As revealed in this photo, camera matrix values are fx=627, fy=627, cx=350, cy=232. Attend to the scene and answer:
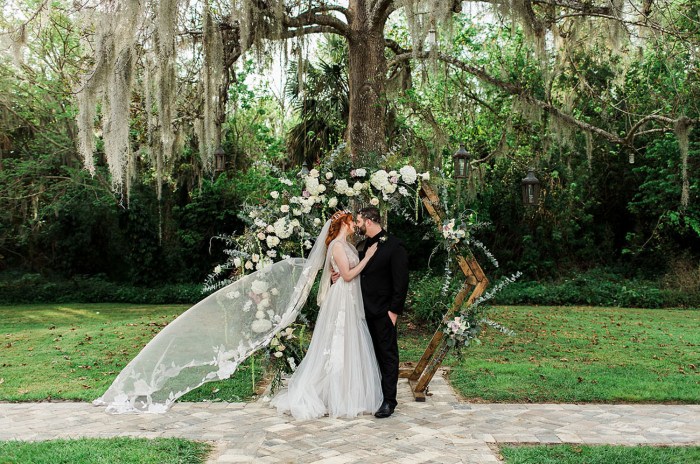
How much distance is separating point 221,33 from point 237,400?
16.4 feet

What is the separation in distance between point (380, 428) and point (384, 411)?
0.31 metres

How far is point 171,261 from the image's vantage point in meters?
15.5

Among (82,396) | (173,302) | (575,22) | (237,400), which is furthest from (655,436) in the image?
(173,302)

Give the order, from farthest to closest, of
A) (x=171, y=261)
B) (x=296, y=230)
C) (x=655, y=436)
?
(x=171, y=261) → (x=296, y=230) → (x=655, y=436)

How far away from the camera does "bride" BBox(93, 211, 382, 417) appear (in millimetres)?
5082

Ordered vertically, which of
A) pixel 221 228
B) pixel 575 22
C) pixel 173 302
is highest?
pixel 575 22

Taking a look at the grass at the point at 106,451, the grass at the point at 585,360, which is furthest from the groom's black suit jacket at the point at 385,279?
the grass at the point at 106,451

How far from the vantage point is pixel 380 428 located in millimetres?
4625

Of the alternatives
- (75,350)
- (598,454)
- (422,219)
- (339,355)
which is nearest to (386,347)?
(339,355)

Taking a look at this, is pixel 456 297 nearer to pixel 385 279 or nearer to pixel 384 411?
pixel 385 279

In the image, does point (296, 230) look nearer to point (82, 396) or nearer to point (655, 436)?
point (82, 396)

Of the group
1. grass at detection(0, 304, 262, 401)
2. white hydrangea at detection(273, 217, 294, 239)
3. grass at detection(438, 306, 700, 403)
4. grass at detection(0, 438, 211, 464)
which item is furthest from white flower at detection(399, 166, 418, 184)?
grass at detection(0, 438, 211, 464)

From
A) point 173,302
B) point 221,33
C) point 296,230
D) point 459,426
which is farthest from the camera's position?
point 173,302

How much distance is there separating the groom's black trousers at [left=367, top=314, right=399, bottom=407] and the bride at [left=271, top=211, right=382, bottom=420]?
3.1 inches
